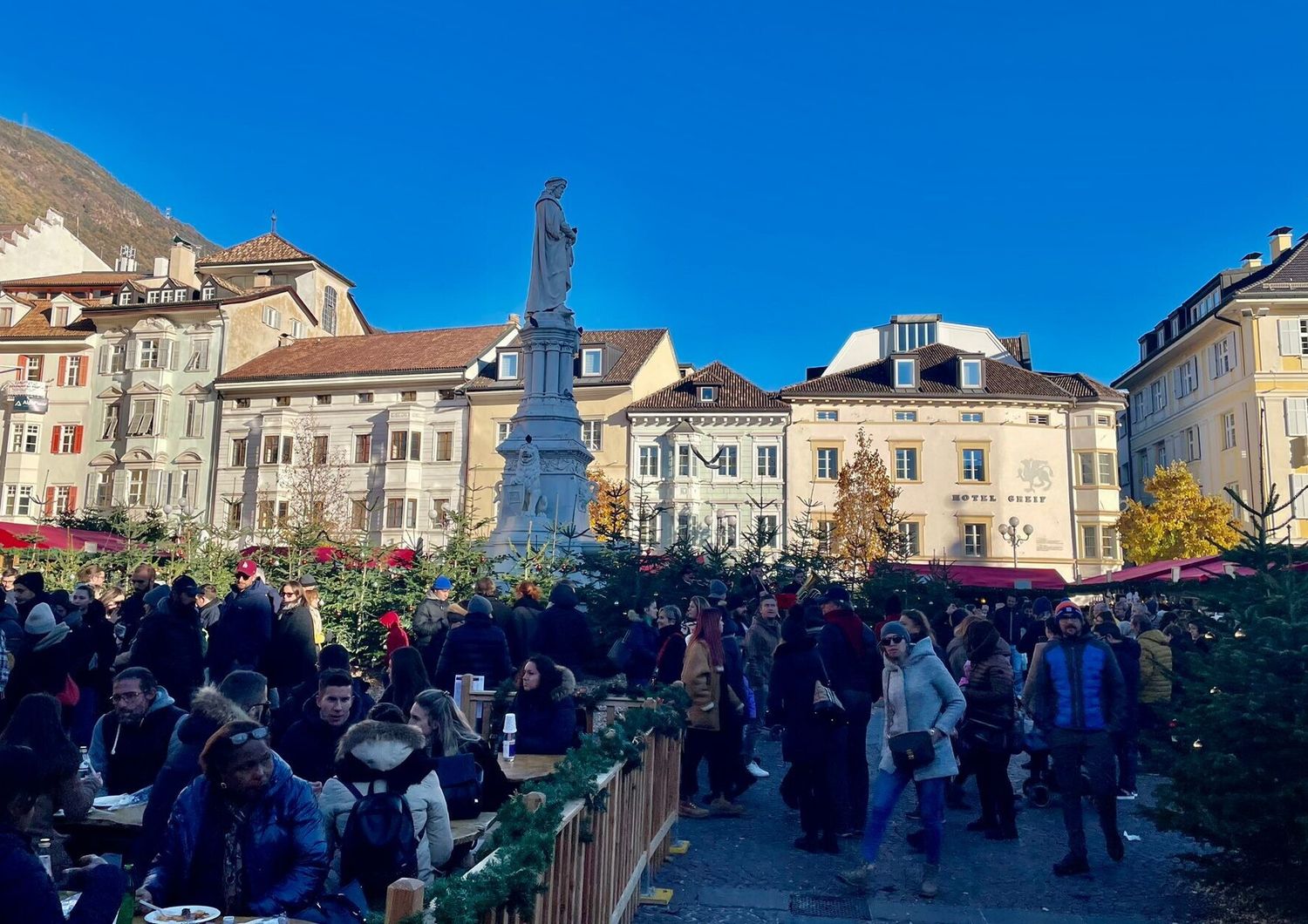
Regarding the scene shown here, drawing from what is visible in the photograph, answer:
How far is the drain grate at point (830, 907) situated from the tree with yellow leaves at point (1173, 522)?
118 ft

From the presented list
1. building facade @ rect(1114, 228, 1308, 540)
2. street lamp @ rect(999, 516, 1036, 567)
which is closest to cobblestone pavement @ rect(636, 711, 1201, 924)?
building facade @ rect(1114, 228, 1308, 540)

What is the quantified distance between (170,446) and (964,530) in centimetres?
3496

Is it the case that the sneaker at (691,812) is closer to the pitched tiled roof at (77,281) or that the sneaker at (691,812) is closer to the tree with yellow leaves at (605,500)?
the tree with yellow leaves at (605,500)

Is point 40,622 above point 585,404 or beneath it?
beneath

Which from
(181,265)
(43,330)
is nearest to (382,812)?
(181,265)

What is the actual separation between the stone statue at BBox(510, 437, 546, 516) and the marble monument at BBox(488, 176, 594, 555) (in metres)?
0.02

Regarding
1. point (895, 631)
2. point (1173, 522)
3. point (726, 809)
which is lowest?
point (726, 809)

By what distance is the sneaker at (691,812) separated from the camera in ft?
28.7

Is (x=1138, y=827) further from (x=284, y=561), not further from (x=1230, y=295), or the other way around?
(x=1230, y=295)

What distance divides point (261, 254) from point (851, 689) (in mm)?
52996

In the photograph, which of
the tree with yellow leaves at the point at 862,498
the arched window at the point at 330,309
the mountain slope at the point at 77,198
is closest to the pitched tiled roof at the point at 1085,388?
the tree with yellow leaves at the point at 862,498

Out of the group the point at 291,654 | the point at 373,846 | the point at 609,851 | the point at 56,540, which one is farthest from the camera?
the point at 56,540

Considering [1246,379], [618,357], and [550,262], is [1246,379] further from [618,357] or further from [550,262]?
[550,262]

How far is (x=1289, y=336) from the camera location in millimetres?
40375
